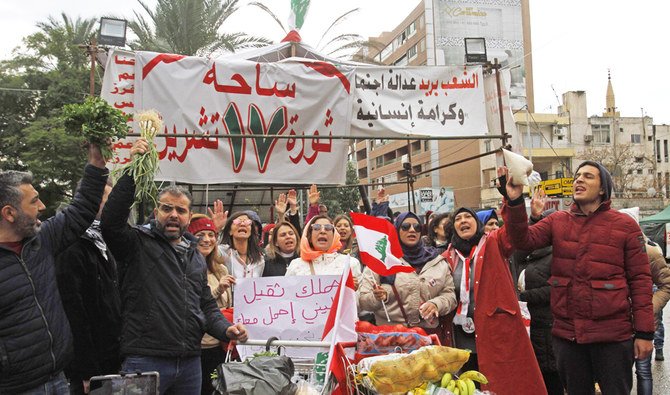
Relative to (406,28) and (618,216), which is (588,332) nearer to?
(618,216)

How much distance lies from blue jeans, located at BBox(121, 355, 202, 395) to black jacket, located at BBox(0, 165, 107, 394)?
0.45m

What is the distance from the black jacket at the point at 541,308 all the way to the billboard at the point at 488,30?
55.0 meters

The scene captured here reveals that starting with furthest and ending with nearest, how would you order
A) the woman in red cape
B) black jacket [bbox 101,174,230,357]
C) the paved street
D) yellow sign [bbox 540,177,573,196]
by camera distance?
yellow sign [bbox 540,177,573,196]
the paved street
the woman in red cape
black jacket [bbox 101,174,230,357]

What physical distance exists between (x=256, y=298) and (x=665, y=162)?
66253 mm

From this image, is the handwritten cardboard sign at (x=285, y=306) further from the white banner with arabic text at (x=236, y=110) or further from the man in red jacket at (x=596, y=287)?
the white banner with arabic text at (x=236, y=110)

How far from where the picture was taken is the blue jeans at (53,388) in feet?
9.71

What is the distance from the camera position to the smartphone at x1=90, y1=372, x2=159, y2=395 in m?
2.90

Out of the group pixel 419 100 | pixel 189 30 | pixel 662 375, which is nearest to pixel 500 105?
pixel 419 100

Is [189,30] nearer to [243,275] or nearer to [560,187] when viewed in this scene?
[243,275]

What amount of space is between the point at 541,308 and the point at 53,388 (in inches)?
156

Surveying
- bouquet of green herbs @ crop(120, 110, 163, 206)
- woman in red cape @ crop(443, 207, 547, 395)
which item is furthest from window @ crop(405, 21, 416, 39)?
bouquet of green herbs @ crop(120, 110, 163, 206)

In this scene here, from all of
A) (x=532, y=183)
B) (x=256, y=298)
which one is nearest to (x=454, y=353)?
(x=256, y=298)

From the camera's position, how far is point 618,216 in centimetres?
405

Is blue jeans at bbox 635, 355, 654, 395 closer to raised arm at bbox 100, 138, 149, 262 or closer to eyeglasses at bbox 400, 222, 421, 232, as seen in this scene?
eyeglasses at bbox 400, 222, 421, 232
